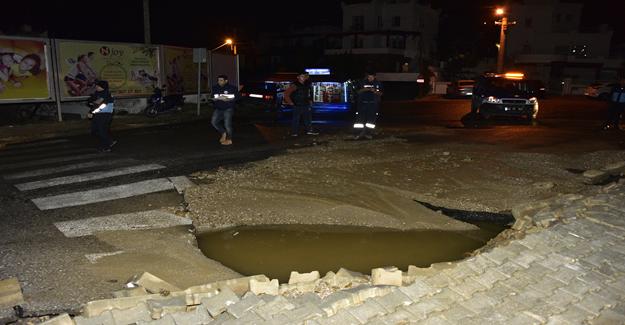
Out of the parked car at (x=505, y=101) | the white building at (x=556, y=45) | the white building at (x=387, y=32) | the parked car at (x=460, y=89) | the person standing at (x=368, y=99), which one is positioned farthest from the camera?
the white building at (x=556, y=45)

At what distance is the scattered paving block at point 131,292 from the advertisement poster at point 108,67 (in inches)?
544

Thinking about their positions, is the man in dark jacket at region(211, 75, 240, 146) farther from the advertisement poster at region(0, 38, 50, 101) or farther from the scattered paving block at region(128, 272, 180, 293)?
the advertisement poster at region(0, 38, 50, 101)

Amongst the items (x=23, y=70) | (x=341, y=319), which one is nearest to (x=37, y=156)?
(x=23, y=70)

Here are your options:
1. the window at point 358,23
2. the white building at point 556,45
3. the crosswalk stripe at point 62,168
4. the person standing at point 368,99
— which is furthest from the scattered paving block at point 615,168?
the window at point 358,23

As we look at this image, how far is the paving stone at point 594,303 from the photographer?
3.90 m

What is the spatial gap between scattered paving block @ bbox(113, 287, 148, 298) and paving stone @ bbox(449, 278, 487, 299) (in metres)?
2.57

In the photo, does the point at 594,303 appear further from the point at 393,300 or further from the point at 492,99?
the point at 492,99

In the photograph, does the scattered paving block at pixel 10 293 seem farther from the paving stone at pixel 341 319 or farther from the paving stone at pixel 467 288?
the paving stone at pixel 467 288

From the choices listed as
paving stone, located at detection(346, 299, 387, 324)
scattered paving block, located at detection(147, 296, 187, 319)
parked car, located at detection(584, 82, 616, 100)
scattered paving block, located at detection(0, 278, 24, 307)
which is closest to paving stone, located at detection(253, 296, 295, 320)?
paving stone, located at detection(346, 299, 387, 324)

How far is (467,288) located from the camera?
414 centimetres

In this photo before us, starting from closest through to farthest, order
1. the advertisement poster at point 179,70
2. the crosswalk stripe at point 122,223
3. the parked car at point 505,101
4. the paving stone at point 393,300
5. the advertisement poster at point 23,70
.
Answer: the paving stone at point 393,300
the crosswalk stripe at point 122,223
the advertisement poster at point 23,70
the parked car at point 505,101
the advertisement poster at point 179,70

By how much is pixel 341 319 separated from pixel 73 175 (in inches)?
261

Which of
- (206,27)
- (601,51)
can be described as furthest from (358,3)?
(601,51)

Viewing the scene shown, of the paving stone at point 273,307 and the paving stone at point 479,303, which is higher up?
the paving stone at point 273,307
